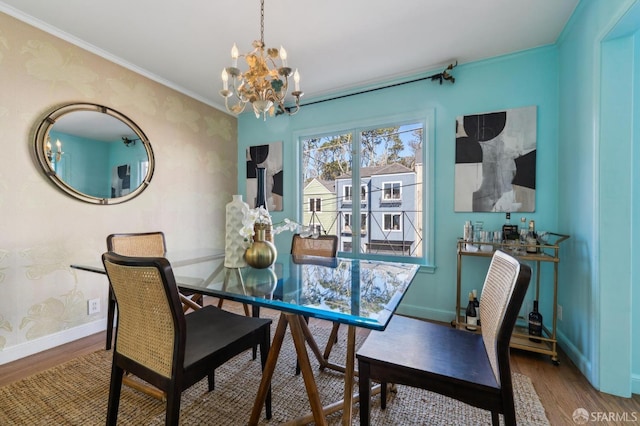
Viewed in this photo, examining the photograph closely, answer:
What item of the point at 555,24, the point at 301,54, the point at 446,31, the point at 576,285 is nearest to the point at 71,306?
the point at 301,54

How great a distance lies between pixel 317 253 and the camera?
2.23 m

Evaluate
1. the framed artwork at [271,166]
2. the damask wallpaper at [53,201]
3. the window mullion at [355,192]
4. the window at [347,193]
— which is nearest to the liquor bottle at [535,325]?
the window mullion at [355,192]

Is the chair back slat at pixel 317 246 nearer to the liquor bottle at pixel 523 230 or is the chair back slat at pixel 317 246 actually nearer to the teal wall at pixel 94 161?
the liquor bottle at pixel 523 230

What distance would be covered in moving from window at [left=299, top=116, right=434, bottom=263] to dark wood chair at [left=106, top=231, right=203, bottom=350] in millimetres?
1691

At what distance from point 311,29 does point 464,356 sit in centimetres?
229

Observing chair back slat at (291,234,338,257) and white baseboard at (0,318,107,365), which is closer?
white baseboard at (0,318,107,365)

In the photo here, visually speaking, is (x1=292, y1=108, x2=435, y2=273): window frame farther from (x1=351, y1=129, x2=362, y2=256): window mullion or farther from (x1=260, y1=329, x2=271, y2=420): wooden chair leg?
(x1=260, y1=329, x2=271, y2=420): wooden chair leg

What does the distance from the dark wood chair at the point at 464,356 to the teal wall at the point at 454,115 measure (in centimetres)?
129

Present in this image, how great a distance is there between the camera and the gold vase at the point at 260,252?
1.64 m

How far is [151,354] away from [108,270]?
39cm

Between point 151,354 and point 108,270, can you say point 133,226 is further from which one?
point 151,354

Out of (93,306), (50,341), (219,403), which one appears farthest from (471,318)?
(50,341)

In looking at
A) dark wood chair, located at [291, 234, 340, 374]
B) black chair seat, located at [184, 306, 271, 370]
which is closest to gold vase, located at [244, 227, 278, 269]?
black chair seat, located at [184, 306, 271, 370]

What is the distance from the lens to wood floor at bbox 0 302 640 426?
4.79 feet
